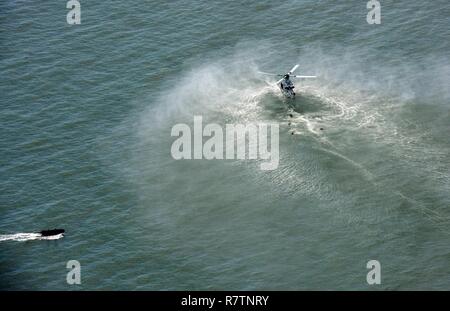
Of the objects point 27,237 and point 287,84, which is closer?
point 27,237

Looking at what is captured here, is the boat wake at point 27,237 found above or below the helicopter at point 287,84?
below

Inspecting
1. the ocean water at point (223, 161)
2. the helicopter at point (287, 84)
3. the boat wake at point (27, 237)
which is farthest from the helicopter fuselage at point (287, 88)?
the boat wake at point (27, 237)

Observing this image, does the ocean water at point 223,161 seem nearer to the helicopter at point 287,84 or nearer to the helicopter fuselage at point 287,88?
the helicopter fuselage at point 287,88

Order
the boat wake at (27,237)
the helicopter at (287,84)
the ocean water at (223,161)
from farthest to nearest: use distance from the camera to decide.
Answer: the helicopter at (287,84)
the boat wake at (27,237)
the ocean water at (223,161)

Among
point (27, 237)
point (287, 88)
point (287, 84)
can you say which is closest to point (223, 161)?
point (287, 88)

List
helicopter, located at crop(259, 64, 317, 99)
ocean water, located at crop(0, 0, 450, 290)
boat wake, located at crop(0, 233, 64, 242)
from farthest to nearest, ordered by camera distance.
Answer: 1. helicopter, located at crop(259, 64, 317, 99)
2. boat wake, located at crop(0, 233, 64, 242)
3. ocean water, located at crop(0, 0, 450, 290)

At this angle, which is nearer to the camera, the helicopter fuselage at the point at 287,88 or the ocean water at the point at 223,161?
the ocean water at the point at 223,161

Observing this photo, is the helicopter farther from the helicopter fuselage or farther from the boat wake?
the boat wake

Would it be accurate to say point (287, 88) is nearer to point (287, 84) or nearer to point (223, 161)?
point (287, 84)

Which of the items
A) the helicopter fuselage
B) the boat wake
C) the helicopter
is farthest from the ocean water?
the helicopter

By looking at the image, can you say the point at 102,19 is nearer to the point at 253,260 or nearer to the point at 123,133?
the point at 123,133
